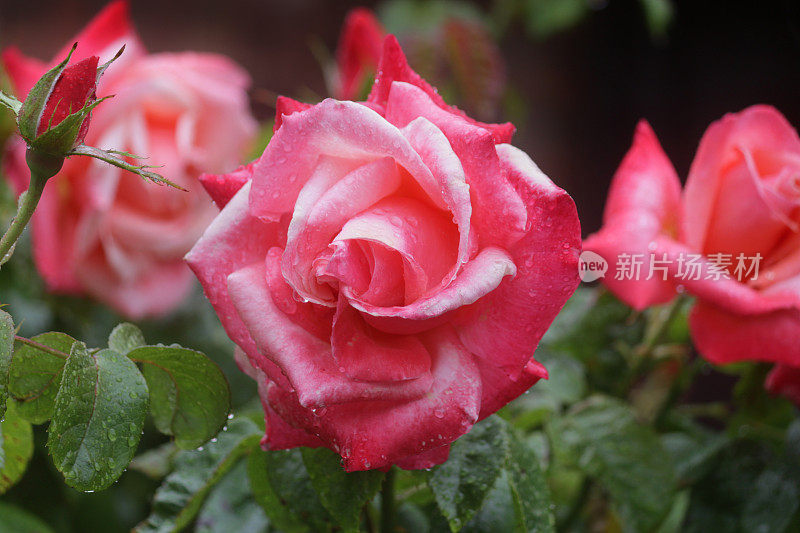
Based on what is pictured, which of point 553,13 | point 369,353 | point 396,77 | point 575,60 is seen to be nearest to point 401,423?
point 369,353

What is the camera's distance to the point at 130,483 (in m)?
0.54

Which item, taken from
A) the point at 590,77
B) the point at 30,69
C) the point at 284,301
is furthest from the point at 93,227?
the point at 590,77

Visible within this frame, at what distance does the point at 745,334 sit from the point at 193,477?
0.28 m

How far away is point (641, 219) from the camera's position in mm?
380

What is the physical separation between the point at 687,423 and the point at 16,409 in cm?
44

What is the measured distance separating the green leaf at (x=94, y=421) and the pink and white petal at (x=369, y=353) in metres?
0.07

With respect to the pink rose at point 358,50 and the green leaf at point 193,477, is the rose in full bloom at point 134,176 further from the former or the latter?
the green leaf at point 193,477

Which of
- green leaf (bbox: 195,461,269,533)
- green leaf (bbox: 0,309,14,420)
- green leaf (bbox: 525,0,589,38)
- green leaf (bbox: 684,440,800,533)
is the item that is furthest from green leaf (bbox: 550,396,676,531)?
green leaf (bbox: 525,0,589,38)

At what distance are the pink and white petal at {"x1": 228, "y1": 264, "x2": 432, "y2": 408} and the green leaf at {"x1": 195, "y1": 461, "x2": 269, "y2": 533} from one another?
19 cm

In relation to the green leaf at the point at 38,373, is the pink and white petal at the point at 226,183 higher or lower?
higher

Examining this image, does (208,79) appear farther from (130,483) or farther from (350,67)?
(130,483)

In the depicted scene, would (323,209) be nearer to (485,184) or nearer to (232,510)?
(485,184)

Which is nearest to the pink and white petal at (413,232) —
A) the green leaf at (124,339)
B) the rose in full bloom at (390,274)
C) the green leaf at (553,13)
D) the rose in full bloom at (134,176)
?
the rose in full bloom at (390,274)

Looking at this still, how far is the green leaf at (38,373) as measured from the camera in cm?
26
